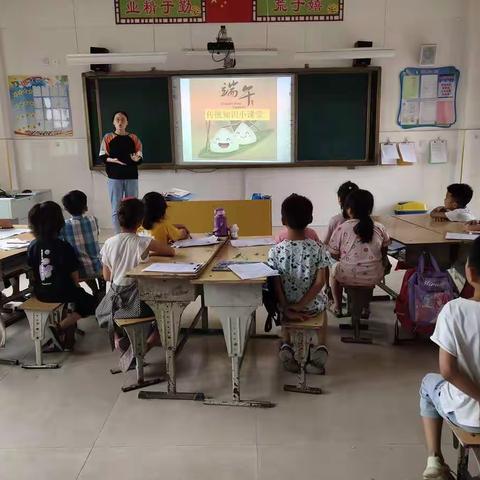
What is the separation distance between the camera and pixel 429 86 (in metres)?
6.31

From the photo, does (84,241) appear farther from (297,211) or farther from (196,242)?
(297,211)

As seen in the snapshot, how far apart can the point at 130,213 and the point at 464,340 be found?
6.02 ft

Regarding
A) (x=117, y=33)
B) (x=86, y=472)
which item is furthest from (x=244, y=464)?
(x=117, y=33)

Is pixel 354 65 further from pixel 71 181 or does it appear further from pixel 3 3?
pixel 3 3

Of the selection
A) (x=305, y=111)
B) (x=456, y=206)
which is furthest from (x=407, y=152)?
(x=456, y=206)

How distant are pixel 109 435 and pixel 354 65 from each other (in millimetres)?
5549

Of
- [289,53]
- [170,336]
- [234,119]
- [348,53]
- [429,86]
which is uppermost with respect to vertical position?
[289,53]

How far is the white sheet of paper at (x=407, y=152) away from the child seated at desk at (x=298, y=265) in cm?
445

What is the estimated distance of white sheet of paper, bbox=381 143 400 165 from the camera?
643cm

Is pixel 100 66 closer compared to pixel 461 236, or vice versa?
pixel 461 236

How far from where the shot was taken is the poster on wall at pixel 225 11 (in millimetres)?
4977

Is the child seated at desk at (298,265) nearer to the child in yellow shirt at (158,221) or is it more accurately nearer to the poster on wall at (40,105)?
the child in yellow shirt at (158,221)

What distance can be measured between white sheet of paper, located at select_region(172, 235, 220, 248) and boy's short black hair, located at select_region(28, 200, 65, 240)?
2.46 ft

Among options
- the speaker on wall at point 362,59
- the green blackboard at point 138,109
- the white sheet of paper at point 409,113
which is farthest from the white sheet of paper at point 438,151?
the green blackboard at point 138,109
